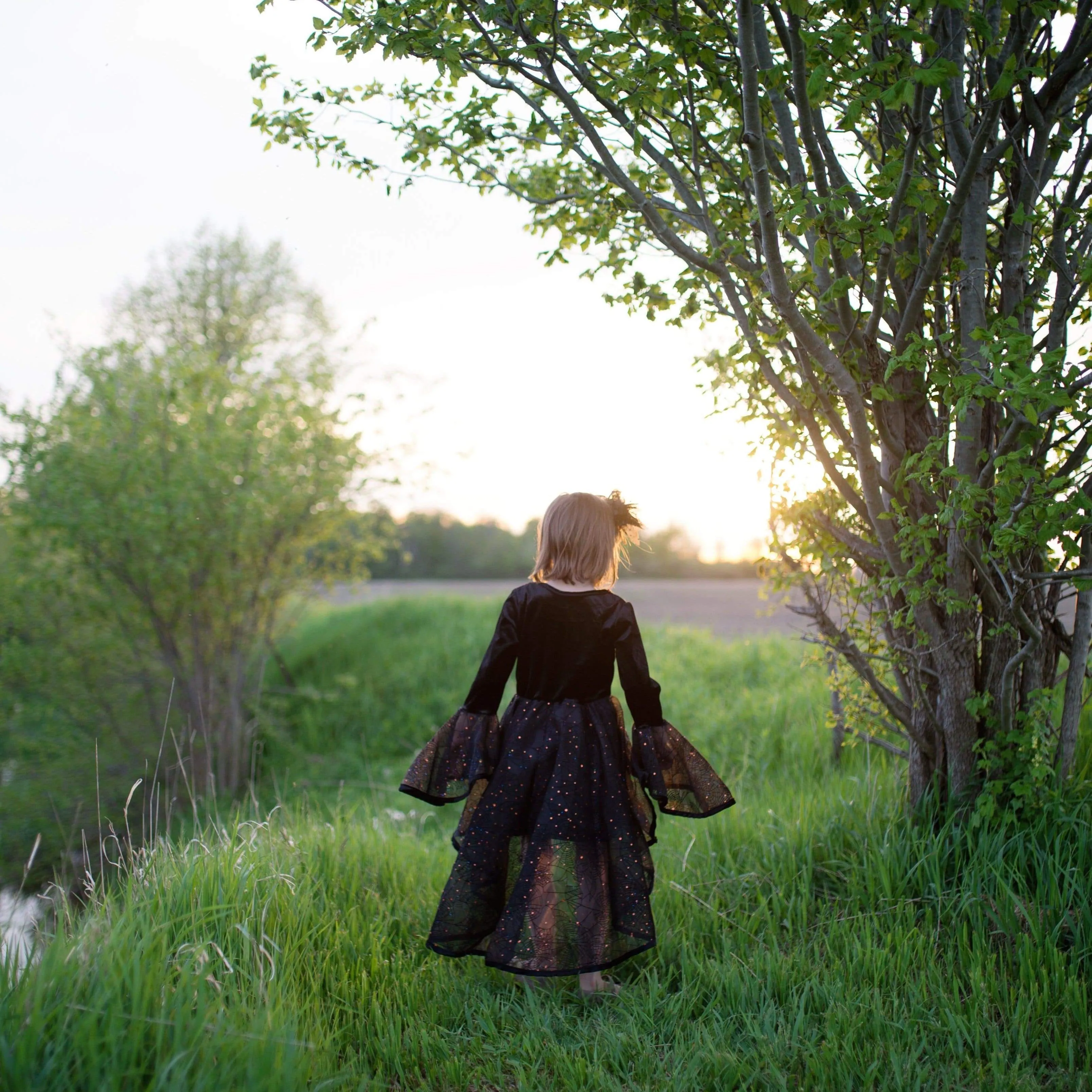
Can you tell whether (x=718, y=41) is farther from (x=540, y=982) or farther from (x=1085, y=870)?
(x=540, y=982)

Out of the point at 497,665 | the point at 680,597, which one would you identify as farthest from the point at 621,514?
the point at 680,597

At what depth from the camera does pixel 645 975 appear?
9.60ft

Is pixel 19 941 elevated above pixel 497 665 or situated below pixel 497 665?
below

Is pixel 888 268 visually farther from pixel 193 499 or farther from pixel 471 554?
pixel 471 554

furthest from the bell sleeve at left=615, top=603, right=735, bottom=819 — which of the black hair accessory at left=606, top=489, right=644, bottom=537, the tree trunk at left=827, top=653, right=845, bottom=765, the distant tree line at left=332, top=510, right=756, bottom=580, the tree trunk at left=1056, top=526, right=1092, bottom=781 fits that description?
the distant tree line at left=332, top=510, right=756, bottom=580

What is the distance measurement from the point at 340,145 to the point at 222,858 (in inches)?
117

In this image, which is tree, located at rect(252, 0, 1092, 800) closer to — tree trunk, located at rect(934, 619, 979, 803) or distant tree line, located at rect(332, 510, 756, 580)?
tree trunk, located at rect(934, 619, 979, 803)

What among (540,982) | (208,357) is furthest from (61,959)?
(208,357)

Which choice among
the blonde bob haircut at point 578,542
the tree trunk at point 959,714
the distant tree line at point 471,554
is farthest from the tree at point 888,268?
the distant tree line at point 471,554

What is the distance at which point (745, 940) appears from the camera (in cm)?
303

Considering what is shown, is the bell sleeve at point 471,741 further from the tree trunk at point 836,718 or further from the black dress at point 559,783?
the tree trunk at point 836,718

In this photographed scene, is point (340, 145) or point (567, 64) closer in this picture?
point (567, 64)

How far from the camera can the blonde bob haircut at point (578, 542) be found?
10.00ft

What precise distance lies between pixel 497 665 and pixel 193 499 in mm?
5200
